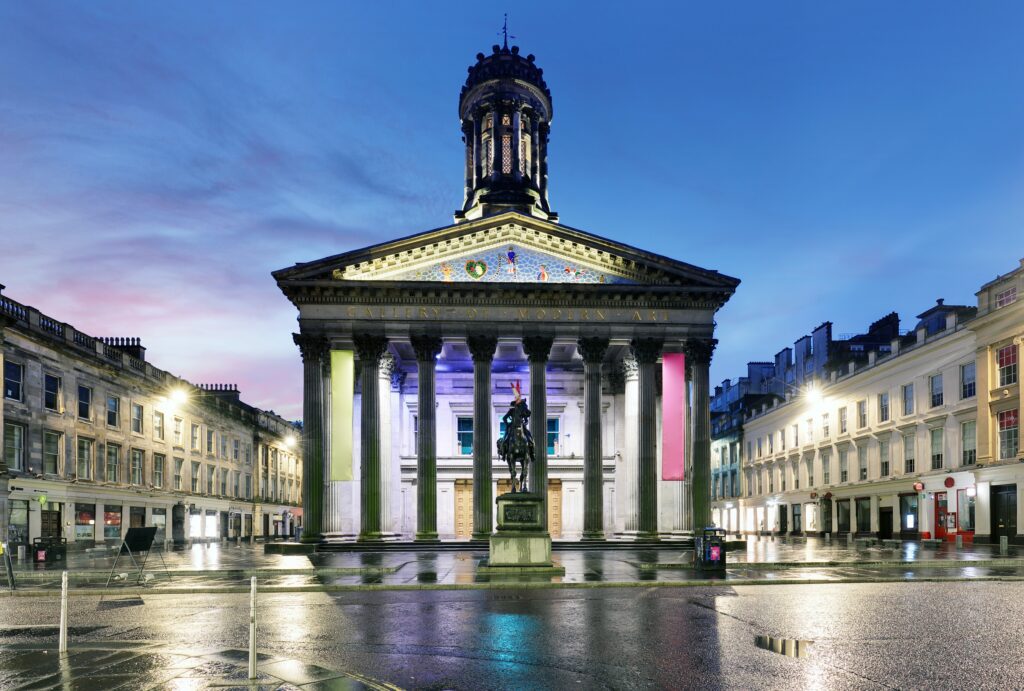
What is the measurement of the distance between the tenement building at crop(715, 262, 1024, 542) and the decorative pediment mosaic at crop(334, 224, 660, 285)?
56.8 ft

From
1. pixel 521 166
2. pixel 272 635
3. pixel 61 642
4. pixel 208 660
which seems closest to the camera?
pixel 208 660

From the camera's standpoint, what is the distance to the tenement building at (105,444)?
134ft

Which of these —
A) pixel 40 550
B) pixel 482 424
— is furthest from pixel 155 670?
pixel 482 424

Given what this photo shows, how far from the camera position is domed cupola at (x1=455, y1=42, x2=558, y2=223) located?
5775cm

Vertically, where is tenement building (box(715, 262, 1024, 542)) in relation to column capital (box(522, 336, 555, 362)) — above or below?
below

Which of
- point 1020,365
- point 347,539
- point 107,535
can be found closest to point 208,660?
point 347,539

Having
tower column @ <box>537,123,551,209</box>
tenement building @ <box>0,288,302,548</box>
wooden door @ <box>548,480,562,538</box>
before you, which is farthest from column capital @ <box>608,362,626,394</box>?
tenement building @ <box>0,288,302,548</box>

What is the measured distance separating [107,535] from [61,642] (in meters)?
42.9

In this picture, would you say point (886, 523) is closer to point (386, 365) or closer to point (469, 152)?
point (386, 365)

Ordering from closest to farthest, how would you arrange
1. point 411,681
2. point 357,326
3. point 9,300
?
point 411,681
point 9,300
point 357,326

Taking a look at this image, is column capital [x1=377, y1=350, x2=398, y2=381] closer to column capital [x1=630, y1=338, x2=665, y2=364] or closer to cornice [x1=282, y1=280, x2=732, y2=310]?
cornice [x1=282, y1=280, x2=732, y2=310]

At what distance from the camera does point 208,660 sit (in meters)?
10.4

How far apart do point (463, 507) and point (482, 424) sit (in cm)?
1083

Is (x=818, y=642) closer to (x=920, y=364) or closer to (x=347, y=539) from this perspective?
(x=347, y=539)
